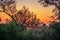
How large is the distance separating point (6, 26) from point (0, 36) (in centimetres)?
85

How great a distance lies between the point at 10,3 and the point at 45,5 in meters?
2.13

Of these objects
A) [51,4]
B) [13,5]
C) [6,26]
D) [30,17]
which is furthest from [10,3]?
[6,26]

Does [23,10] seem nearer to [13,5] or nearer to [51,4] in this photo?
[13,5]

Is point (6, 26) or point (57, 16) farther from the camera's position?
point (57, 16)

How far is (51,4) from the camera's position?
55.4 feet

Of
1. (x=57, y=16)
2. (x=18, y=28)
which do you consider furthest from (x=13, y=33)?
(x=57, y=16)

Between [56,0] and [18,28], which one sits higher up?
[56,0]

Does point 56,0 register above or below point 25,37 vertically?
above

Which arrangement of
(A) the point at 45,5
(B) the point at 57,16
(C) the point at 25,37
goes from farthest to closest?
(A) the point at 45,5
(B) the point at 57,16
(C) the point at 25,37

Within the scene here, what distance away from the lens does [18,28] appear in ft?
46.5

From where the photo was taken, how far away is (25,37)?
44.0 feet

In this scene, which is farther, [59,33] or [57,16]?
[57,16]

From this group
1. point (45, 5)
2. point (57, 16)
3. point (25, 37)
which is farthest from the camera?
point (45, 5)

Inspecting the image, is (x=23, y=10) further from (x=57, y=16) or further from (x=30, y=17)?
(x=57, y=16)
